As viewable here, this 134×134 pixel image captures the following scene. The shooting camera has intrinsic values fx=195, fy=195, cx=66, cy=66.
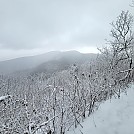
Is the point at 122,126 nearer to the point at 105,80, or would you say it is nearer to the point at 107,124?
the point at 107,124

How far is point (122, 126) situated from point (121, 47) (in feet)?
49.7

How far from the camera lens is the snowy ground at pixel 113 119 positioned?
18.9 ft

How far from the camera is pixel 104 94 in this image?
8.54 meters

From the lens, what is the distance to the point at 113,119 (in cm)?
615

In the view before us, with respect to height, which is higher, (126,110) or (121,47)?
(121,47)

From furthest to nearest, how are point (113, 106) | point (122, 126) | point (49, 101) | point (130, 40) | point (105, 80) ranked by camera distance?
point (130, 40)
point (105, 80)
point (49, 101)
point (113, 106)
point (122, 126)

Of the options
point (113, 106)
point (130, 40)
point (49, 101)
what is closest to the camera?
point (113, 106)

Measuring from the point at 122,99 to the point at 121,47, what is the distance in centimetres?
1367

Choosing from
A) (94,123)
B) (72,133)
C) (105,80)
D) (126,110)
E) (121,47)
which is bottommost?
(72,133)

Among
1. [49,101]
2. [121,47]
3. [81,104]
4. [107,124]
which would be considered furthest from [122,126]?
[121,47]

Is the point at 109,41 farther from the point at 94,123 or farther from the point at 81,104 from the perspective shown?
the point at 94,123

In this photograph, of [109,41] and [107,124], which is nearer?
[107,124]

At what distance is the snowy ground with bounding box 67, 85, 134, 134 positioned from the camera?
18.9 feet

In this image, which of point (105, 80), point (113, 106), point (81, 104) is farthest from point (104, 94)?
point (113, 106)
